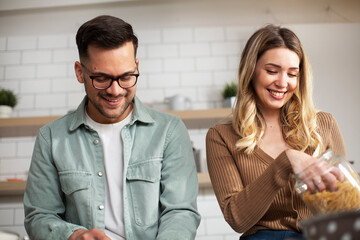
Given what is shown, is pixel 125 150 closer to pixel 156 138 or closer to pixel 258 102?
pixel 156 138

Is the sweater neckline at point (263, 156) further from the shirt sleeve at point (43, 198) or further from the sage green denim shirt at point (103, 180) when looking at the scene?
the shirt sleeve at point (43, 198)

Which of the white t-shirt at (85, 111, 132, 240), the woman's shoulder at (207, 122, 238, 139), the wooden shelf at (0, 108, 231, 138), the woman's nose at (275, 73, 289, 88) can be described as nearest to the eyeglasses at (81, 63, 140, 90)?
the white t-shirt at (85, 111, 132, 240)

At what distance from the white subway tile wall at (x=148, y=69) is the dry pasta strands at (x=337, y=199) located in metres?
2.96

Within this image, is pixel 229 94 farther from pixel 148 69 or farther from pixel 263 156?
pixel 263 156

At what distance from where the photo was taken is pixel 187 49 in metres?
4.14

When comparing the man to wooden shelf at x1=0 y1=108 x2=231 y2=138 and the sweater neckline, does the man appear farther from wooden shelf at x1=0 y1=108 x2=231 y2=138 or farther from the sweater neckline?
wooden shelf at x1=0 y1=108 x2=231 y2=138

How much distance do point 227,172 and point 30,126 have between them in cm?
242

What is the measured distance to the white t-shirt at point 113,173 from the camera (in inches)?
66.1

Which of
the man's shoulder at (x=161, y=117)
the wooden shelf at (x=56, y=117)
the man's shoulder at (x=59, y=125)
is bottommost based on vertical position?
the man's shoulder at (x=59, y=125)

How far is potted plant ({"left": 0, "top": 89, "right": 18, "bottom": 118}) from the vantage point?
3.81m

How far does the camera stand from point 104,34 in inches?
66.2

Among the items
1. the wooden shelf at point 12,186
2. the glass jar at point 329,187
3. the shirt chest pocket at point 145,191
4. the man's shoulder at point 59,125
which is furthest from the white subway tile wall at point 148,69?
the glass jar at point 329,187

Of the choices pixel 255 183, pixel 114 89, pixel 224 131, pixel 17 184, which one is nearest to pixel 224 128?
pixel 224 131

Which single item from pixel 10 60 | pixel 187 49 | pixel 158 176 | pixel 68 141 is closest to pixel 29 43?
pixel 10 60
